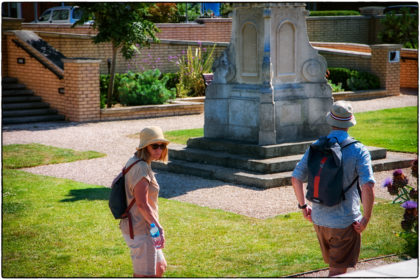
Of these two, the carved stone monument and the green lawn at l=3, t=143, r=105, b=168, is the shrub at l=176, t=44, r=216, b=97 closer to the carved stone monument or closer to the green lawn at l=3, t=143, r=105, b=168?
the green lawn at l=3, t=143, r=105, b=168

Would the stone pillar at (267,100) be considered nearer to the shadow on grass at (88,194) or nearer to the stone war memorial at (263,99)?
the stone war memorial at (263,99)

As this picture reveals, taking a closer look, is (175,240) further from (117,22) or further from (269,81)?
(117,22)

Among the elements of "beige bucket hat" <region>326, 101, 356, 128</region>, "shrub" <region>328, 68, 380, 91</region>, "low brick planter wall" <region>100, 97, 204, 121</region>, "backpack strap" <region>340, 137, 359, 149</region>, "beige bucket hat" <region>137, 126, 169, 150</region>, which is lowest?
"low brick planter wall" <region>100, 97, 204, 121</region>

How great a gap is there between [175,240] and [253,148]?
12.4 ft

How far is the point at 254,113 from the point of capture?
37.3 feet

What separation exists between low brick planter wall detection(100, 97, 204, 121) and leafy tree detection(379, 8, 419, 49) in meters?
12.7

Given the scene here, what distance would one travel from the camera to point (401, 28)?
28.8 m

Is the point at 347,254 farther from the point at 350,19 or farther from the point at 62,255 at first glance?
the point at 350,19

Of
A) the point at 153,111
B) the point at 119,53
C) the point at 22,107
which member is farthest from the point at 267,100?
the point at 119,53

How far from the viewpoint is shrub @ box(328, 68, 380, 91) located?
22281 mm

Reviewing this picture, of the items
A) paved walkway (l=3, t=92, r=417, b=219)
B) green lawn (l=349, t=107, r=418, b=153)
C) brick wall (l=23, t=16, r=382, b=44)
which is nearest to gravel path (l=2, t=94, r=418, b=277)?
paved walkway (l=3, t=92, r=417, b=219)

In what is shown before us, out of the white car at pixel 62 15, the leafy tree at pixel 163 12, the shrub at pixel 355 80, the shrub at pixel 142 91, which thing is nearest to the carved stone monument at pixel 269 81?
the shrub at pixel 142 91

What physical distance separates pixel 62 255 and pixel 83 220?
52.5 inches

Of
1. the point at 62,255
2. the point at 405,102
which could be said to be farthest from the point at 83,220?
the point at 405,102
